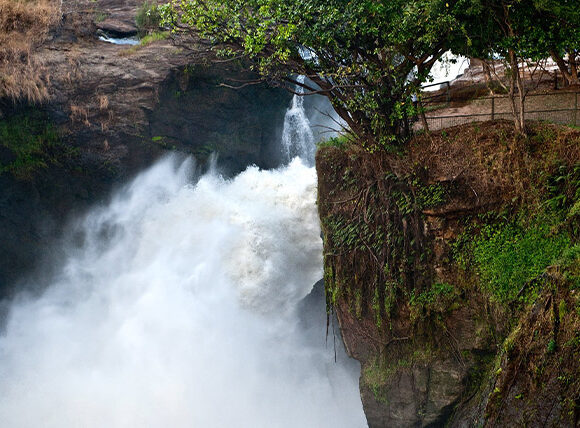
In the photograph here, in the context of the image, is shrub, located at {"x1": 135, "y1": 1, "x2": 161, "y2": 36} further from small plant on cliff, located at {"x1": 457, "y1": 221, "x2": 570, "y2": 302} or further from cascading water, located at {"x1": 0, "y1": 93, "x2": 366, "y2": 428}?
small plant on cliff, located at {"x1": 457, "y1": 221, "x2": 570, "y2": 302}

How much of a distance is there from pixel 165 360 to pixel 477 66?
13.0 meters

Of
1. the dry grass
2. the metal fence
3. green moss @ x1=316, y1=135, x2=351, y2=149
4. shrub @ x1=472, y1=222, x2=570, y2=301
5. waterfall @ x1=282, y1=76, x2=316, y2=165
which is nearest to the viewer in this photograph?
shrub @ x1=472, y1=222, x2=570, y2=301

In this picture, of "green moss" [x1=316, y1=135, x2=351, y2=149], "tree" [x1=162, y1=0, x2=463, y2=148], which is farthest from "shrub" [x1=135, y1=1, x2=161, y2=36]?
"green moss" [x1=316, y1=135, x2=351, y2=149]

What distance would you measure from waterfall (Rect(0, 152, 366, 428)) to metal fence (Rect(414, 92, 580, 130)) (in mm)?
4883

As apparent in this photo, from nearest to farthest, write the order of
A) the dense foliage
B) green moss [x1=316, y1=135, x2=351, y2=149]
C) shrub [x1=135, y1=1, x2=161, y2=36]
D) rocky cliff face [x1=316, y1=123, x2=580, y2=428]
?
rocky cliff face [x1=316, y1=123, x2=580, y2=428] < the dense foliage < green moss [x1=316, y1=135, x2=351, y2=149] < shrub [x1=135, y1=1, x2=161, y2=36]

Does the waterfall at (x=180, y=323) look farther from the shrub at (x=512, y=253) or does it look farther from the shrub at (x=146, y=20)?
the shrub at (x=512, y=253)

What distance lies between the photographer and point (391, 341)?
37.3ft

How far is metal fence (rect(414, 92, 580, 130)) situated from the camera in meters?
11.4

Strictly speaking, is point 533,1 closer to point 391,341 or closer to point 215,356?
point 391,341

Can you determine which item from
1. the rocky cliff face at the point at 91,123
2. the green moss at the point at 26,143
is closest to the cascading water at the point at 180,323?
the rocky cliff face at the point at 91,123

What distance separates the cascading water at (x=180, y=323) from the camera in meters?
14.4

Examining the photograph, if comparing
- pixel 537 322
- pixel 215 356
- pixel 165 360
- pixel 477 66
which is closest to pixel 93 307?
pixel 165 360

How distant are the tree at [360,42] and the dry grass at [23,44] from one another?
6079 millimetres

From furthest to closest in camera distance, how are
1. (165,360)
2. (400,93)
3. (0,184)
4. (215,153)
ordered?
(215,153) < (0,184) < (165,360) < (400,93)
